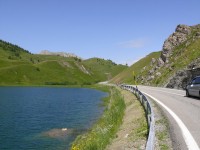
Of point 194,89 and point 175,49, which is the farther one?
point 175,49

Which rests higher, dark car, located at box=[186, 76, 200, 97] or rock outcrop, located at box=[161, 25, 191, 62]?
rock outcrop, located at box=[161, 25, 191, 62]

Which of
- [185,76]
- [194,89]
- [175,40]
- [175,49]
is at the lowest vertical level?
[194,89]

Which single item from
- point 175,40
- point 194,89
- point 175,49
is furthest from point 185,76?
point 175,40

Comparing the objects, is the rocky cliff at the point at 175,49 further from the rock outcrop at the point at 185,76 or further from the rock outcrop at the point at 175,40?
the rock outcrop at the point at 185,76

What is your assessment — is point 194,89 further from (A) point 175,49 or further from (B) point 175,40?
(B) point 175,40

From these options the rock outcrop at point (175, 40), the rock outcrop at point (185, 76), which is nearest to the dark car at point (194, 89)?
the rock outcrop at point (185, 76)

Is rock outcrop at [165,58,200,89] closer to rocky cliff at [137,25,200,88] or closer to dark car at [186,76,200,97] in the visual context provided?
dark car at [186,76,200,97]

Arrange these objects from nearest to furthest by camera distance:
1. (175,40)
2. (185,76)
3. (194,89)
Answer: (194,89)
(185,76)
(175,40)

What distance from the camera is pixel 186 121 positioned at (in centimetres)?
1553

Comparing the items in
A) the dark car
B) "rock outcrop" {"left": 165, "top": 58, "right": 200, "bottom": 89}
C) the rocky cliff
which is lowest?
the dark car

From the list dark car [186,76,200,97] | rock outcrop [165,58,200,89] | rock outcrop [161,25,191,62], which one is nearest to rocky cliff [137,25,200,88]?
rock outcrop [161,25,191,62]

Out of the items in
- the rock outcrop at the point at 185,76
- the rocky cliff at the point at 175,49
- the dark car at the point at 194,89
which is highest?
the rocky cliff at the point at 175,49

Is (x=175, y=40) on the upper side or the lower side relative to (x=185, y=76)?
upper

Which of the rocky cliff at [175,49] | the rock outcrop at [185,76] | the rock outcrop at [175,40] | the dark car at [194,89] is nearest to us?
the dark car at [194,89]
